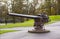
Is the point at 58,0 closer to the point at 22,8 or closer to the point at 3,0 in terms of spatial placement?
the point at 22,8

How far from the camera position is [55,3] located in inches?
1977

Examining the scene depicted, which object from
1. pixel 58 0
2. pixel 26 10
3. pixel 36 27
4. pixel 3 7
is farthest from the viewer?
pixel 58 0

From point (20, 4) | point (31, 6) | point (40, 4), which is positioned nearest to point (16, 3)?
point (20, 4)

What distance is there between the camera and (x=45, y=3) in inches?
1986

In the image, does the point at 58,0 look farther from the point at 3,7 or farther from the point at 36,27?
the point at 36,27

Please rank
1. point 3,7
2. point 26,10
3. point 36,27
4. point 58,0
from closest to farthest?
point 36,27
point 3,7
point 26,10
point 58,0

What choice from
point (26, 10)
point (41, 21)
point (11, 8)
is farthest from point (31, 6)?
point (41, 21)

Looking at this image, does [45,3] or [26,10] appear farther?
[45,3]

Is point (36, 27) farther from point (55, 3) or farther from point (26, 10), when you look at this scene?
point (55, 3)

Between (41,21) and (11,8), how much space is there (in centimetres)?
2602

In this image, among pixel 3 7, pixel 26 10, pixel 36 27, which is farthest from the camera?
pixel 26 10

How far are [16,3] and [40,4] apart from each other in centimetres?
965

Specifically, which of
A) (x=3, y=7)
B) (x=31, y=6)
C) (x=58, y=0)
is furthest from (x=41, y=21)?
(x=58, y=0)

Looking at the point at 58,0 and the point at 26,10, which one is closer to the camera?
the point at 26,10
